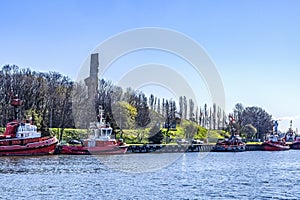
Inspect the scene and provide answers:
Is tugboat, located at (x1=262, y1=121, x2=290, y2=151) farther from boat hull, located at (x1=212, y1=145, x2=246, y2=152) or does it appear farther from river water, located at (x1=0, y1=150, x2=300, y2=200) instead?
river water, located at (x1=0, y1=150, x2=300, y2=200)

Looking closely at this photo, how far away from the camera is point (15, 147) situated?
A: 7694 centimetres

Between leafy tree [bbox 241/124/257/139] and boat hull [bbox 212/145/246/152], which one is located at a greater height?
leafy tree [bbox 241/124/257/139]

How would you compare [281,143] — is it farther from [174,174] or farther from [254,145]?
[174,174]

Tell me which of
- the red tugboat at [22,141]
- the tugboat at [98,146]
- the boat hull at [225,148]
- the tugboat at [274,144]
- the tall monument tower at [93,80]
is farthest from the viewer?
the tugboat at [274,144]

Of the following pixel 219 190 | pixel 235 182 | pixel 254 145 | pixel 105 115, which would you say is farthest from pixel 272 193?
pixel 254 145

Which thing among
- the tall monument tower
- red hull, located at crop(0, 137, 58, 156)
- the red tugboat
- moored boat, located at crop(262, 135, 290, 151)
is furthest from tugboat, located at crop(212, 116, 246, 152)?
the red tugboat

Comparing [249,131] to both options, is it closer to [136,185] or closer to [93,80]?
[93,80]

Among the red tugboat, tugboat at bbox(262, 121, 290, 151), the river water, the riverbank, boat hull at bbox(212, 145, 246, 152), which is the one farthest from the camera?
tugboat at bbox(262, 121, 290, 151)

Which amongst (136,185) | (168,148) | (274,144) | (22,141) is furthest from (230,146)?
(136,185)

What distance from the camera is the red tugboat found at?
7694 centimetres

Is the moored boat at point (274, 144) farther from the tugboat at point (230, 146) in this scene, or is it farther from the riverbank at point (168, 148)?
the tugboat at point (230, 146)

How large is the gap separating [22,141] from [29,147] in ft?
4.75

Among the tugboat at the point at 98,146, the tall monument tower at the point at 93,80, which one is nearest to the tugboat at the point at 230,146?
the tall monument tower at the point at 93,80

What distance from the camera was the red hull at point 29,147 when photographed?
3022 inches
